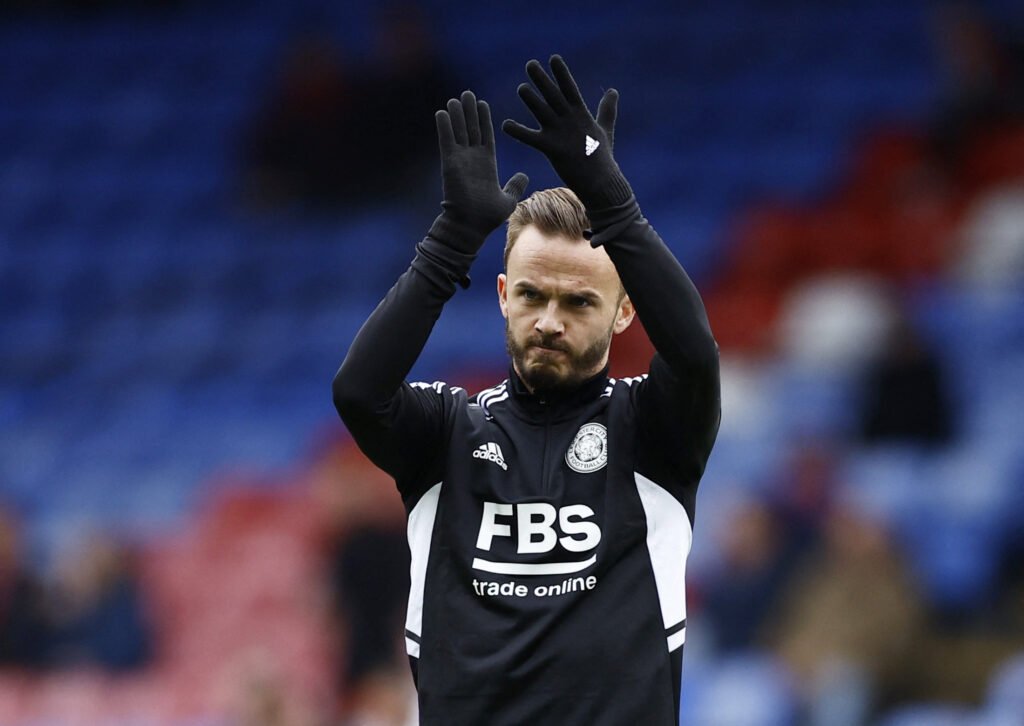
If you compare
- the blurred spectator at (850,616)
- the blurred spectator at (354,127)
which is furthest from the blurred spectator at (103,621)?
the blurred spectator at (354,127)

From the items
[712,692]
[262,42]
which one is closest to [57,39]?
[262,42]

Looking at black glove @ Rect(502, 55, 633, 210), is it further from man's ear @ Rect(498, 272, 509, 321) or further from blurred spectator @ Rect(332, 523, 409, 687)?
blurred spectator @ Rect(332, 523, 409, 687)

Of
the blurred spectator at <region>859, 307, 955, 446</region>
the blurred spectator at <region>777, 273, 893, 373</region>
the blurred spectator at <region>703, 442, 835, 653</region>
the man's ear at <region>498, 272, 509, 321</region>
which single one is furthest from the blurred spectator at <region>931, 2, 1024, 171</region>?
Answer: the man's ear at <region>498, 272, 509, 321</region>

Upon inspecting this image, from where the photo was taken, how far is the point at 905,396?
25.1ft

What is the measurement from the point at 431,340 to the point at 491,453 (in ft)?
21.5

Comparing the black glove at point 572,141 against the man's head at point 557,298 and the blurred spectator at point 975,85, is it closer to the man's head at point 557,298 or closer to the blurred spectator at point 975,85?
the man's head at point 557,298

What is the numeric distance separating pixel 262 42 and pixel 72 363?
3.10m

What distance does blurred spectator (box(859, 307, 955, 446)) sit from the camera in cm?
756

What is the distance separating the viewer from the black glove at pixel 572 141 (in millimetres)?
2699

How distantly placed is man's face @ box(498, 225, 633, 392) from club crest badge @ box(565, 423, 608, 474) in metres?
0.09

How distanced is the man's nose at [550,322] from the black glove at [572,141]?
189 millimetres

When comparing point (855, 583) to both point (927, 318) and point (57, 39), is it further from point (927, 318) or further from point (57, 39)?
point (57, 39)

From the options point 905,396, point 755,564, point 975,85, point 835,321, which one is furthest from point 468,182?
point 975,85

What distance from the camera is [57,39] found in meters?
13.0
